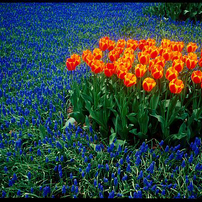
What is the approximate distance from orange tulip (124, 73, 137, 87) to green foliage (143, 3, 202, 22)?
22.0 ft

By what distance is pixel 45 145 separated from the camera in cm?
267

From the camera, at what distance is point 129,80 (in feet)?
8.18

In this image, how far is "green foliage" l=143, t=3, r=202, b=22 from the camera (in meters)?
8.30

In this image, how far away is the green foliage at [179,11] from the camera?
8299 mm

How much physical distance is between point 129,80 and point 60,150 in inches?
41.0

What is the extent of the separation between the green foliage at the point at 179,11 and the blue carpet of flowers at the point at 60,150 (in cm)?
174

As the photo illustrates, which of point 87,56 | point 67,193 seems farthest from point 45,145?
point 87,56

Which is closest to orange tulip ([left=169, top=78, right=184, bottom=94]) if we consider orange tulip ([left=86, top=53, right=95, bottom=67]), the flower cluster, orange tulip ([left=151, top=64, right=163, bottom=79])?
the flower cluster

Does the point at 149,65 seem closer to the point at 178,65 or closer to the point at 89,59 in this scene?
the point at 178,65

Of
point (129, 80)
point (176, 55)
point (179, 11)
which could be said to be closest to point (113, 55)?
point (129, 80)

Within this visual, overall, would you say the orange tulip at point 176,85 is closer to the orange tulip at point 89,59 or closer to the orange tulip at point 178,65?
the orange tulip at point 178,65

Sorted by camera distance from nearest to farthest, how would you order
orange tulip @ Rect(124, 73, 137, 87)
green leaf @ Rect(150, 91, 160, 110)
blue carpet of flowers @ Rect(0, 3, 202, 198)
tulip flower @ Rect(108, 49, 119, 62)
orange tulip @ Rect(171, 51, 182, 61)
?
blue carpet of flowers @ Rect(0, 3, 202, 198)
orange tulip @ Rect(124, 73, 137, 87)
green leaf @ Rect(150, 91, 160, 110)
orange tulip @ Rect(171, 51, 182, 61)
tulip flower @ Rect(108, 49, 119, 62)

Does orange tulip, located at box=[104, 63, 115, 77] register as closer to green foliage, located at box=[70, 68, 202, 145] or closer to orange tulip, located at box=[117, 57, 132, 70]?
orange tulip, located at box=[117, 57, 132, 70]

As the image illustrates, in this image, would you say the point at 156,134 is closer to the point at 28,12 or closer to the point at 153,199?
the point at 153,199
